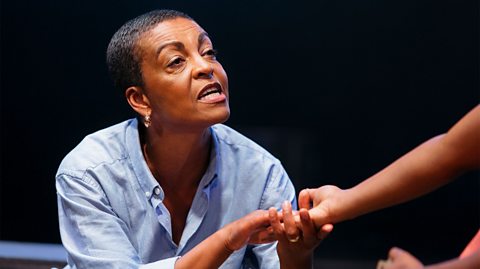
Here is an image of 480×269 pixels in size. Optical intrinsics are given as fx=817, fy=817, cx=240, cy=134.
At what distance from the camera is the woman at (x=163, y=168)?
1.82 metres

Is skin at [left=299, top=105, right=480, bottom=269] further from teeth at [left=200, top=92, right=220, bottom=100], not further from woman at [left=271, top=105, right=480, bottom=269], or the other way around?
teeth at [left=200, top=92, right=220, bottom=100]

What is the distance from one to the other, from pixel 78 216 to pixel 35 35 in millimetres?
1969

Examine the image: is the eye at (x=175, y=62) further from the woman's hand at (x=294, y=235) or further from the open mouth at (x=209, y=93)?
the woman's hand at (x=294, y=235)

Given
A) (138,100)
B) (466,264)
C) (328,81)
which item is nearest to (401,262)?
(466,264)

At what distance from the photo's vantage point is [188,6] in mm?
3451

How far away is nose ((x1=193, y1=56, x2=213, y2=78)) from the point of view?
1.85 m

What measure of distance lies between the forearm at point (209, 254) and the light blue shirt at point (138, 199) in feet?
0.38

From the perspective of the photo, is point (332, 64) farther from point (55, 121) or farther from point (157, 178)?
point (157, 178)

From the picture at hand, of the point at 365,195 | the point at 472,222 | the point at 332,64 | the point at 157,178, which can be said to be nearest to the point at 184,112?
the point at 157,178

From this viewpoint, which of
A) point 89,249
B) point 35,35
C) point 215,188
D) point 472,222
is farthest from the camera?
point 35,35

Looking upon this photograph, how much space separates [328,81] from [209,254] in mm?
1823

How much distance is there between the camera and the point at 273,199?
76.9 inches

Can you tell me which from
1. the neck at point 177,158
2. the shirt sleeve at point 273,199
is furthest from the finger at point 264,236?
the neck at point 177,158

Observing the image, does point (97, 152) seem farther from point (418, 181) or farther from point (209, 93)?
point (418, 181)
